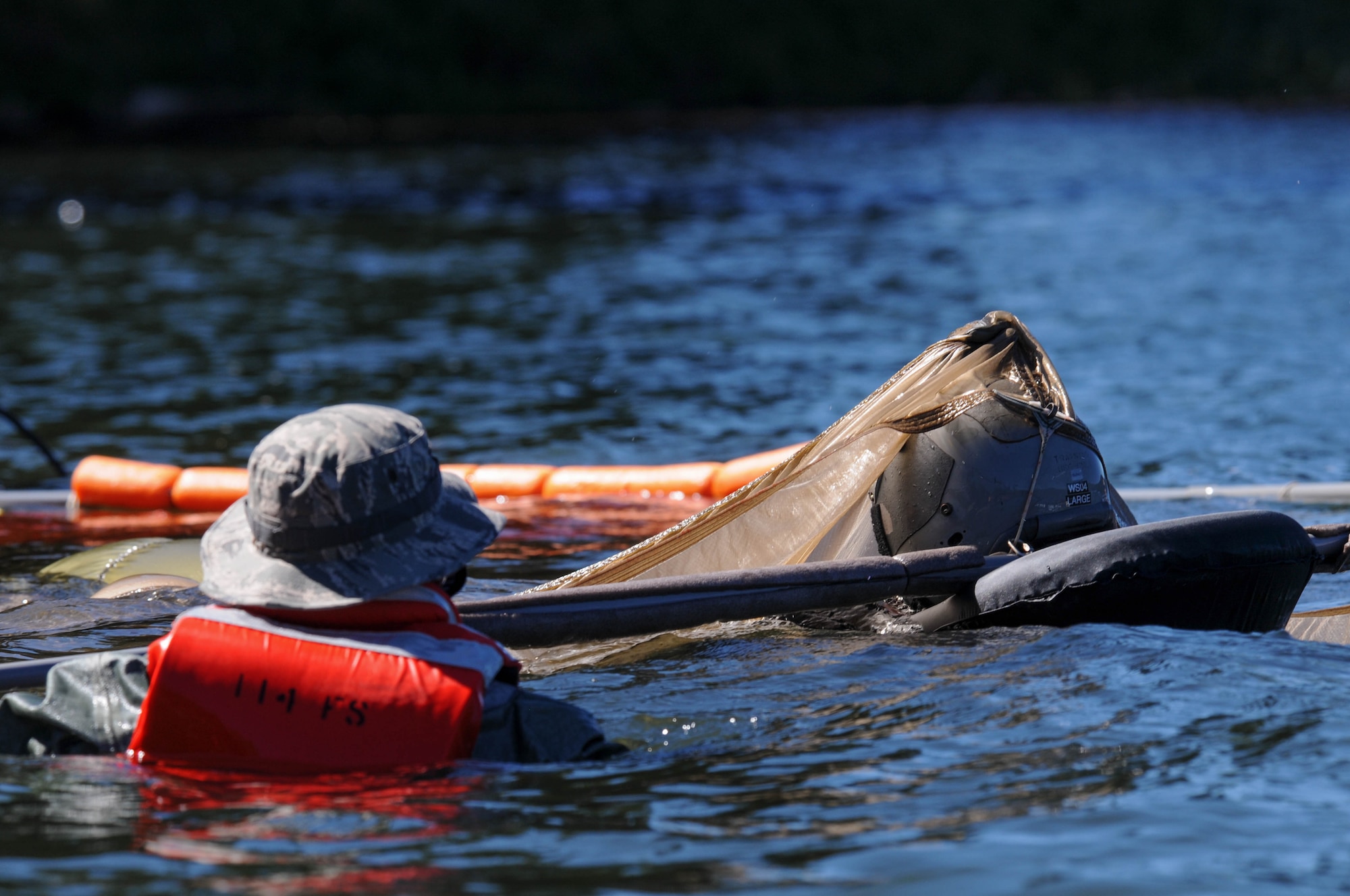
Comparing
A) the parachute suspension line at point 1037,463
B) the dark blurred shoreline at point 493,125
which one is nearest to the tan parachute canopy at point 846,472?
the parachute suspension line at point 1037,463

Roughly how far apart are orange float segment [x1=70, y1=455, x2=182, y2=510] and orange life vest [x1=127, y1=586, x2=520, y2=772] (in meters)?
5.50

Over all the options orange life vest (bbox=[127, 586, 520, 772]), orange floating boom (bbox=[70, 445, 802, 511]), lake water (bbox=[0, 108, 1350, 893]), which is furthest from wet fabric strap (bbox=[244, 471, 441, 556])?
orange floating boom (bbox=[70, 445, 802, 511])

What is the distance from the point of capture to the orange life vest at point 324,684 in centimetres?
362

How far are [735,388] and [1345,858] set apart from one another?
9.28m

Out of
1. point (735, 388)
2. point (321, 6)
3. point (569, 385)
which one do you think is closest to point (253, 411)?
point (569, 385)

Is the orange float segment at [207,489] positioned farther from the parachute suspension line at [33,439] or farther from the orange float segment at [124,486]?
the parachute suspension line at [33,439]

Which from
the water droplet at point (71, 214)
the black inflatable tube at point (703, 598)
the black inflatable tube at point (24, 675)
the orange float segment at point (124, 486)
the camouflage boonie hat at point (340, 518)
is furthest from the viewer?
the water droplet at point (71, 214)

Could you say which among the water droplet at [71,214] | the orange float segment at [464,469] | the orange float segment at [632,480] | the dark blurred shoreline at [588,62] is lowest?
the orange float segment at [632,480]

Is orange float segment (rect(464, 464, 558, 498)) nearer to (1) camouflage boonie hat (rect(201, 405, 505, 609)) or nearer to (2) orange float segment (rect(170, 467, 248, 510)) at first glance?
(2) orange float segment (rect(170, 467, 248, 510))

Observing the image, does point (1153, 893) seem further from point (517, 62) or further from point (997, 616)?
point (517, 62)

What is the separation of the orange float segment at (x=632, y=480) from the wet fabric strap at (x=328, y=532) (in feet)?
17.0

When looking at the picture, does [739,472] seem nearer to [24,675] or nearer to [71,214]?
[24,675]

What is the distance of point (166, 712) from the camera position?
371 cm

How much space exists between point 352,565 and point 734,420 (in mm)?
7912
